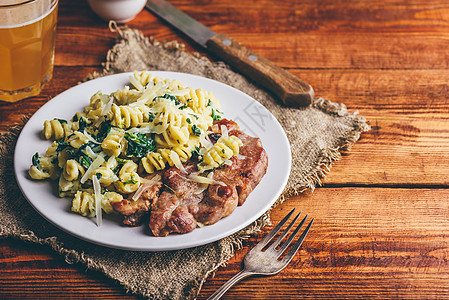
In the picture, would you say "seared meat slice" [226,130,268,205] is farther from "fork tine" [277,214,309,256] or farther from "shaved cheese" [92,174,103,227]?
"shaved cheese" [92,174,103,227]

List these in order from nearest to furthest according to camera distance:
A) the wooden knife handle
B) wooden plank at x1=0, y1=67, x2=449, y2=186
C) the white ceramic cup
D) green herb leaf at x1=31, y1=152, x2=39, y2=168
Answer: green herb leaf at x1=31, y1=152, x2=39, y2=168 → wooden plank at x1=0, y1=67, x2=449, y2=186 → the wooden knife handle → the white ceramic cup

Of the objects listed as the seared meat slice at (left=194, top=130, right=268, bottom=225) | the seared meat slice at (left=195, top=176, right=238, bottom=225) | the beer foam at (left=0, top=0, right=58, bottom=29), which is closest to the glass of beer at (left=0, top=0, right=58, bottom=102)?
the beer foam at (left=0, top=0, right=58, bottom=29)

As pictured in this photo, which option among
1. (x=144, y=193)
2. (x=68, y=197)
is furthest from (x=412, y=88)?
(x=68, y=197)

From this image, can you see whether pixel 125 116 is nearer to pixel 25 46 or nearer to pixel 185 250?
pixel 185 250

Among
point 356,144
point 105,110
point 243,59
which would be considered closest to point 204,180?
point 105,110

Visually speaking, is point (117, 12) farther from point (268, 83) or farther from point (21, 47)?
point (268, 83)

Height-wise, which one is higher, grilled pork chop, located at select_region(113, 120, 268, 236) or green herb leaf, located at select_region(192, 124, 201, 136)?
green herb leaf, located at select_region(192, 124, 201, 136)

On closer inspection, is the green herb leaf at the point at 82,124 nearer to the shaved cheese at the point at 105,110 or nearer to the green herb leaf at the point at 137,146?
the shaved cheese at the point at 105,110
